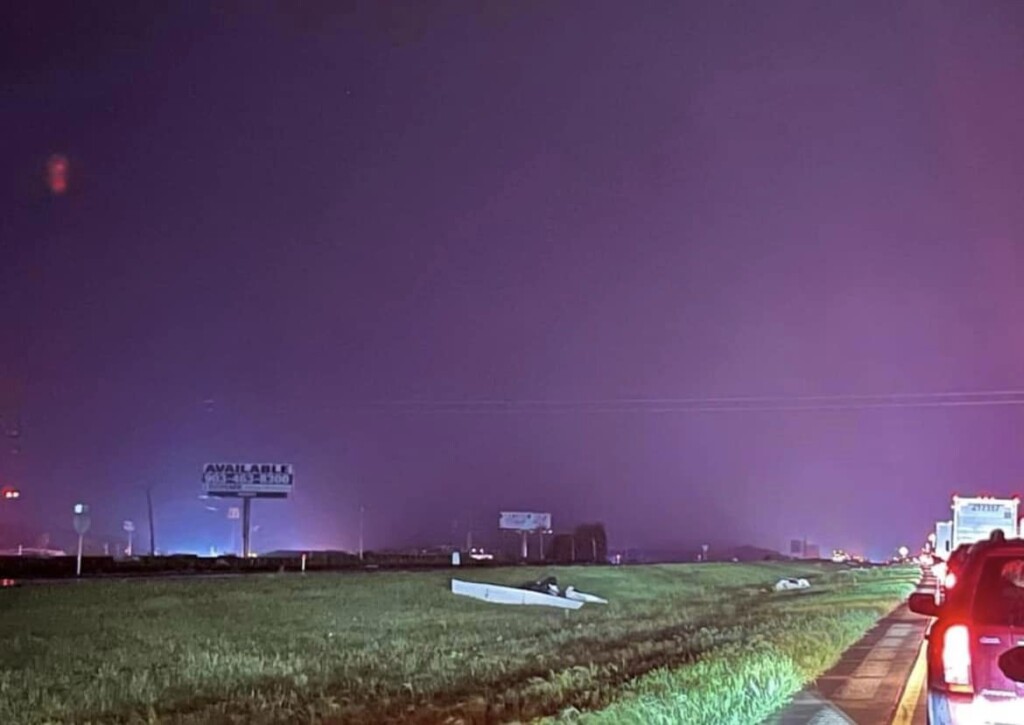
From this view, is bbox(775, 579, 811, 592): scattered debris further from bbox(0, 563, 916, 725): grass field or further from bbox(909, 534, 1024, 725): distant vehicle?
bbox(909, 534, 1024, 725): distant vehicle

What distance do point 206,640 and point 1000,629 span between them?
24711 mm

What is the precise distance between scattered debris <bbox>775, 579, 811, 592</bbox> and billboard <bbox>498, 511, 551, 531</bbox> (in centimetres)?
7272

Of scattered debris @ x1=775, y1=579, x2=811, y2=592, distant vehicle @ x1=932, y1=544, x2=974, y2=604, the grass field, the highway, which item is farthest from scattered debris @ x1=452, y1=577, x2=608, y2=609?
distant vehicle @ x1=932, y1=544, x2=974, y2=604

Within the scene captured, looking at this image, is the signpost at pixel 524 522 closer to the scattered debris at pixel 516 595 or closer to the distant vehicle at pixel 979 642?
the scattered debris at pixel 516 595

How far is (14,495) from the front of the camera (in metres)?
97.2

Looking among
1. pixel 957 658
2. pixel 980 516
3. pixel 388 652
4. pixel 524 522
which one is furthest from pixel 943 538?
pixel 524 522

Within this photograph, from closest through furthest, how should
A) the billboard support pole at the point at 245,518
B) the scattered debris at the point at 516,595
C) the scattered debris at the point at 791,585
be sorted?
the scattered debris at the point at 516,595 → the scattered debris at the point at 791,585 → the billboard support pole at the point at 245,518

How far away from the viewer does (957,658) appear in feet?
32.6

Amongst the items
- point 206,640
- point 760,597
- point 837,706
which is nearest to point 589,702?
point 837,706

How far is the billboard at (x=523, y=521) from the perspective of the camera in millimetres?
140250

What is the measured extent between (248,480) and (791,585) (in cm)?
4128

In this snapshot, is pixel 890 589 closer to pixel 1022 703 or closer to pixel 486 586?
pixel 486 586

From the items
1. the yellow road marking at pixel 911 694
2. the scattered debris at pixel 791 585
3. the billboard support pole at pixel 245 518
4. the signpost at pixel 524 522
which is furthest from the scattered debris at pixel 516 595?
the signpost at pixel 524 522

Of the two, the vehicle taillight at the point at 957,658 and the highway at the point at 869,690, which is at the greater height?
the vehicle taillight at the point at 957,658
